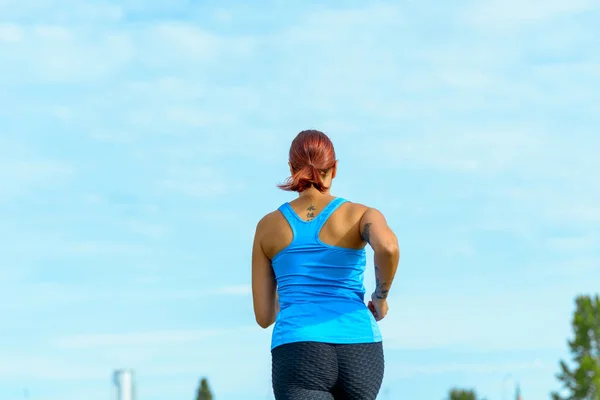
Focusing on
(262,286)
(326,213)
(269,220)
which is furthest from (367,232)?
(262,286)

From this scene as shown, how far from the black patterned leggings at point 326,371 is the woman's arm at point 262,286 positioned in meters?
0.47

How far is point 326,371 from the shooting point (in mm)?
7098

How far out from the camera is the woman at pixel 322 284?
711 centimetres

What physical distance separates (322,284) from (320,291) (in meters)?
0.05

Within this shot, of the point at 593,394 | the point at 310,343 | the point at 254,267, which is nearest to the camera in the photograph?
the point at 310,343

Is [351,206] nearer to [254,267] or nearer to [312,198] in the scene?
[312,198]

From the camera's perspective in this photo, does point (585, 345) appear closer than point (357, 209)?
No

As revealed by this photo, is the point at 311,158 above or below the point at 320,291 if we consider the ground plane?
above

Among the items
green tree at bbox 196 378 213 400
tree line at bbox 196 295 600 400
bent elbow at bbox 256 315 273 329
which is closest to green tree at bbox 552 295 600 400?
tree line at bbox 196 295 600 400

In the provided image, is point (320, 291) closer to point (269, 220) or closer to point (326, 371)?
point (326, 371)

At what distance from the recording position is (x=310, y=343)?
7.10 meters

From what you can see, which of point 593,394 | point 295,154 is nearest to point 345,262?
point 295,154

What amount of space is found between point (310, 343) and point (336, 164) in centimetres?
124

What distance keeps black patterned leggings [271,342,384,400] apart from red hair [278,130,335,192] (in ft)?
3.60
